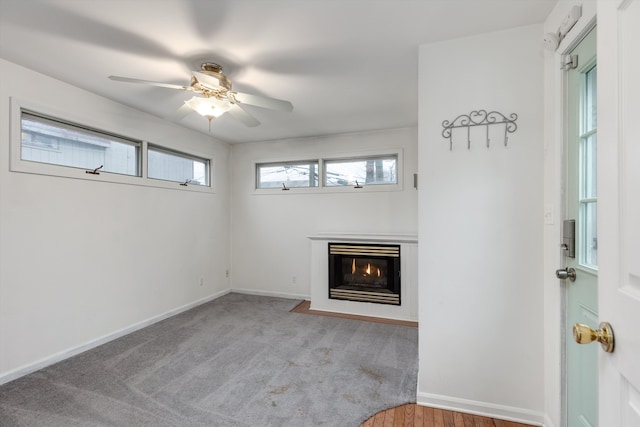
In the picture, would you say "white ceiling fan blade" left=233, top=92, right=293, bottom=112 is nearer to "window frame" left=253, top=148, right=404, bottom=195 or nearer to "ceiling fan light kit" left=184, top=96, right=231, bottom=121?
"ceiling fan light kit" left=184, top=96, right=231, bottom=121

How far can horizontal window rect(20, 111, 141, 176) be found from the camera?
2500mm

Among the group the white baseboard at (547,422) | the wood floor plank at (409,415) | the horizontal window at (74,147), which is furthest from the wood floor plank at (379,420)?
the horizontal window at (74,147)

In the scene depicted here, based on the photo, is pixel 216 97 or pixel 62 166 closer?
pixel 216 97

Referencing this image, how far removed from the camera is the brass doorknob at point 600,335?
0.69 meters

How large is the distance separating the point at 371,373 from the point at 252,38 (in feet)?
8.75

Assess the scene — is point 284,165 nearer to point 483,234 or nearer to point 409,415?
point 483,234

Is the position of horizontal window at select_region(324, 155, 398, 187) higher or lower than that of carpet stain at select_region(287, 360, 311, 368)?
higher

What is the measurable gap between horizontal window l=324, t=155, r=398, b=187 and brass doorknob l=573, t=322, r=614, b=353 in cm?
350

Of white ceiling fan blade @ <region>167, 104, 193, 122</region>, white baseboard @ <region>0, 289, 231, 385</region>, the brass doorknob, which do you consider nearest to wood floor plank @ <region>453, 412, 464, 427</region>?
the brass doorknob

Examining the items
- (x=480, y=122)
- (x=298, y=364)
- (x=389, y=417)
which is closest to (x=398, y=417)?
(x=389, y=417)

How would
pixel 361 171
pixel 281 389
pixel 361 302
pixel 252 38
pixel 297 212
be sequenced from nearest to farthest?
pixel 252 38
pixel 281 389
pixel 361 302
pixel 361 171
pixel 297 212

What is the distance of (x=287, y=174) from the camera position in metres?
4.71

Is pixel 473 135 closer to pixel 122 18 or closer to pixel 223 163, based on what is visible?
pixel 122 18

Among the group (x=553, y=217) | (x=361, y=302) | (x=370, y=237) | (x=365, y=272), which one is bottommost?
(x=361, y=302)
